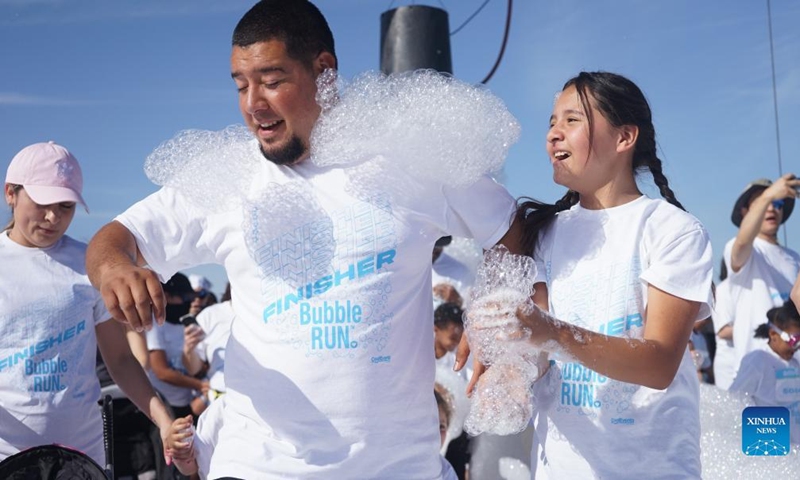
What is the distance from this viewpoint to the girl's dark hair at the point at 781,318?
14.6 ft

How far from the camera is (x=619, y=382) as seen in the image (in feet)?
6.51

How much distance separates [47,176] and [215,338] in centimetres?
223

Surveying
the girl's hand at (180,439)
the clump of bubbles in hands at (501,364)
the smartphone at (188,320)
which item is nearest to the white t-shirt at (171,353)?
the smartphone at (188,320)

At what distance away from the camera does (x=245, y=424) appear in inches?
76.5

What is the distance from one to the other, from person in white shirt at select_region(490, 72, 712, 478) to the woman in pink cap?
134 centimetres

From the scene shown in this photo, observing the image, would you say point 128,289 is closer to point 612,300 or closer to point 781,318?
point 612,300

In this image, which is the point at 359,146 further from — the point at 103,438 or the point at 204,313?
the point at 204,313

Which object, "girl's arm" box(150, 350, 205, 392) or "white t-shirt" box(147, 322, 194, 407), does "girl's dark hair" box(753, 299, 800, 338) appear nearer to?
"girl's arm" box(150, 350, 205, 392)

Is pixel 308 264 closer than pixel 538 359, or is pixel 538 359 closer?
pixel 308 264

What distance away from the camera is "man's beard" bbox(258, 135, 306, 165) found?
202cm

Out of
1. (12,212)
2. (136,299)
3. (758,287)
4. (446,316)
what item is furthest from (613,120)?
(758,287)

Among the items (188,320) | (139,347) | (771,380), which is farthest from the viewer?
(188,320)

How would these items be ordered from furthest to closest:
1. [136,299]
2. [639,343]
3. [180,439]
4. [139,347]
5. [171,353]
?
[171,353]
[139,347]
[180,439]
[639,343]
[136,299]

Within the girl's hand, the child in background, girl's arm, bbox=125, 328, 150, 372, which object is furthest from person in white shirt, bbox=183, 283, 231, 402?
the girl's hand
